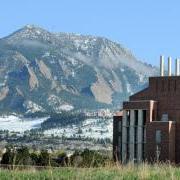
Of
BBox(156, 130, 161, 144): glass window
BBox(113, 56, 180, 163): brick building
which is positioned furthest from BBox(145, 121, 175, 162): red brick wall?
BBox(156, 130, 161, 144): glass window

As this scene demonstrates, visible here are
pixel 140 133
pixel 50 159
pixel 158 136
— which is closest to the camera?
pixel 50 159

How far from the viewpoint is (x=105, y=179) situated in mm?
17078

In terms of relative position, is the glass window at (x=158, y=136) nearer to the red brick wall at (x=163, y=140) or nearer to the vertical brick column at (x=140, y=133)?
the red brick wall at (x=163, y=140)

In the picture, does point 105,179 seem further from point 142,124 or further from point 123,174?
point 142,124

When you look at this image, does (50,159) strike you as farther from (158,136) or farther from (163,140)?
(158,136)

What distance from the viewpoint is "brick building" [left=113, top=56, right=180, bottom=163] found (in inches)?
2849

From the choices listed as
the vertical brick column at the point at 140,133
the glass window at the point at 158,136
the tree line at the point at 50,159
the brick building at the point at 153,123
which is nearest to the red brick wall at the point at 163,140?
the brick building at the point at 153,123

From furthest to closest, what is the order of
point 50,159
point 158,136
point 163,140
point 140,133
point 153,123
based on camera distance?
point 140,133 < point 153,123 < point 158,136 < point 163,140 < point 50,159

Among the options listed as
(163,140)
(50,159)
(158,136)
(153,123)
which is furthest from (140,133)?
(50,159)

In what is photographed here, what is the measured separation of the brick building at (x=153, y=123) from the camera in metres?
72.4

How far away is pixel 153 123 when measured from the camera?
2886 inches

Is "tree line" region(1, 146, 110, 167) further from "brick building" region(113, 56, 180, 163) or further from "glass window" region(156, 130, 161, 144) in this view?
"glass window" region(156, 130, 161, 144)

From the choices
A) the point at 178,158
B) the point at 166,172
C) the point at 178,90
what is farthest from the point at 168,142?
the point at 166,172

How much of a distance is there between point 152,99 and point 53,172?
58.9 meters
